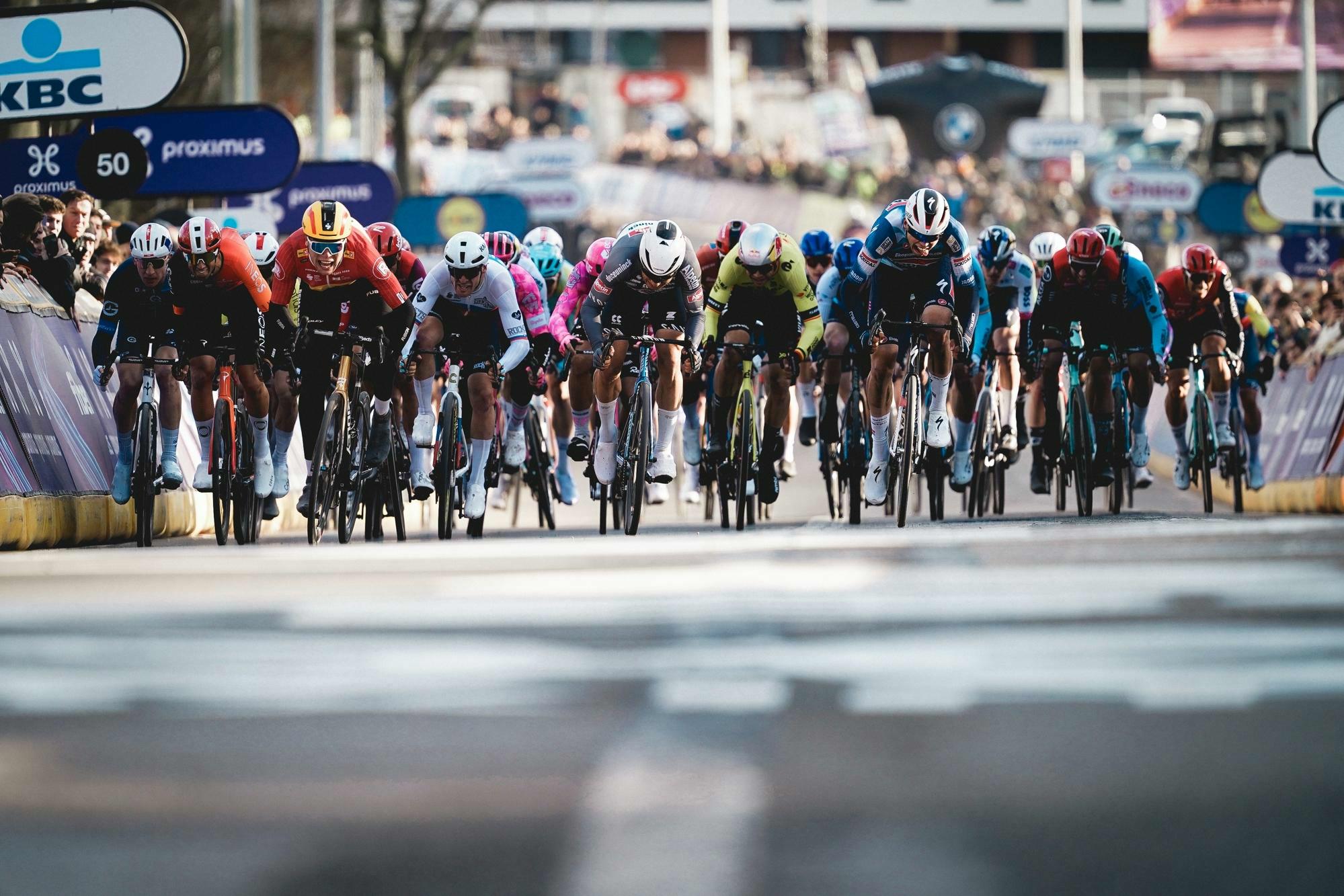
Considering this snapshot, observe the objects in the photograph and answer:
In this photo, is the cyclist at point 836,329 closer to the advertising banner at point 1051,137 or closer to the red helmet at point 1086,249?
the red helmet at point 1086,249

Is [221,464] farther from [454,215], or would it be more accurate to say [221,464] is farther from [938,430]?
[454,215]

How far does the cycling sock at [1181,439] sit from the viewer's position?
48.4ft

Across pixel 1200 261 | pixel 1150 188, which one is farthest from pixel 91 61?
pixel 1150 188

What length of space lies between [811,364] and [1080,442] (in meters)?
1.75

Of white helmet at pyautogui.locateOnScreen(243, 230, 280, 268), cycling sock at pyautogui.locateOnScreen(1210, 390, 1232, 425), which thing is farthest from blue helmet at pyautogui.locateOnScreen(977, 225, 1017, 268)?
white helmet at pyautogui.locateOnScreen(243, 230, 280, 268)

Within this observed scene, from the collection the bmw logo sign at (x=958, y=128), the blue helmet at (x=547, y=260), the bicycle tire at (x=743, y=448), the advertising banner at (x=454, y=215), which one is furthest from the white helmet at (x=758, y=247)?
the bmw logo sign at (x=958, y=128)

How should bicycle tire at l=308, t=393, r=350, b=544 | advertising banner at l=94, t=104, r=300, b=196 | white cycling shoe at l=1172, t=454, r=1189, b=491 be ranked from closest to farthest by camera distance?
1. bicycle tire at l=308, t=393, r=350, b=544
2. white cycling shoe at l=1172, t=454, r=1189, b=491
3. advertising banner at l=94, t=104, r=300, b=196

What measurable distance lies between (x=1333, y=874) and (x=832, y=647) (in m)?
1.69

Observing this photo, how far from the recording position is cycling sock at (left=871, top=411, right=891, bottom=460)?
1191 centimetres

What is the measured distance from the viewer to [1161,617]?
4.88 m

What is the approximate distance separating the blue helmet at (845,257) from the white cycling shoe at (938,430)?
131 centimetres

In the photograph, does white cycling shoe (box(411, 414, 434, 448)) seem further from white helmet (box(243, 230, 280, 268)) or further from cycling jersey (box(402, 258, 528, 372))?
white helmet (box(243, 230, 280, 268))

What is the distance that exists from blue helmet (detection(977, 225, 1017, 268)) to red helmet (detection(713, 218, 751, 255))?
5.70ft

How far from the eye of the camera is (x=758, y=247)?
469 inches
